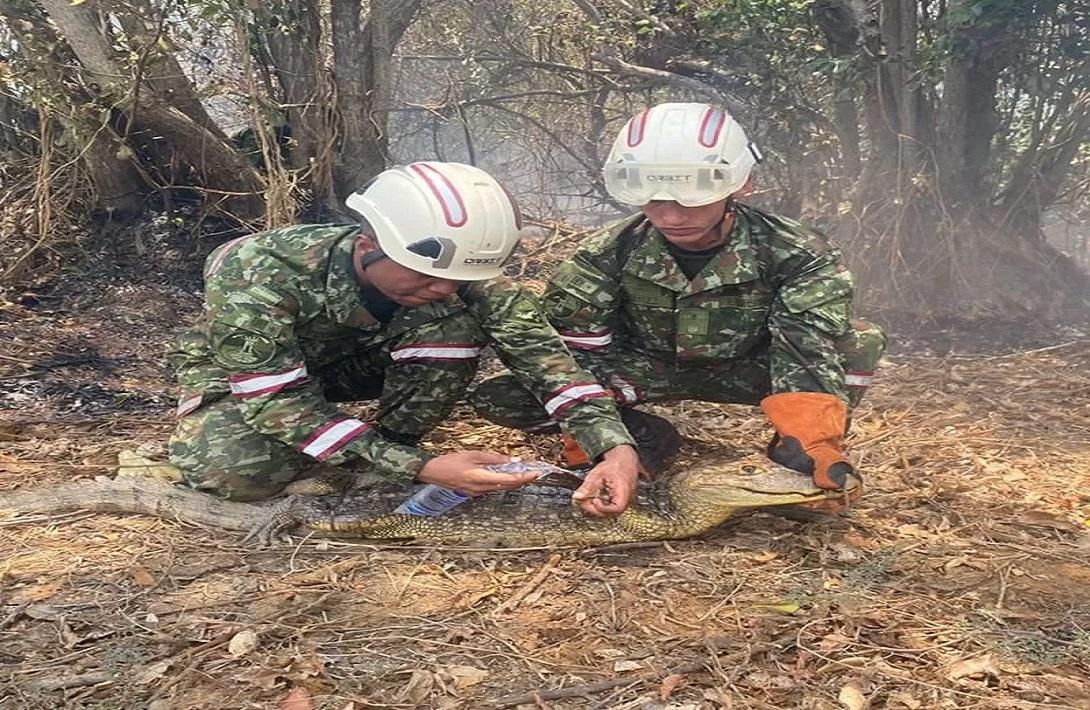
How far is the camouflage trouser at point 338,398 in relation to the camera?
307 centimetres

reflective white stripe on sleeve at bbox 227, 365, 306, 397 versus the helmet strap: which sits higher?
the helmet strap

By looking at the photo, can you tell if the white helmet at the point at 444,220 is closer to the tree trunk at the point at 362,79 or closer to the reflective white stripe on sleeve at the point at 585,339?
the reflective white stripe on sleeve at the point at 585,339

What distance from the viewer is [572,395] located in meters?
2.93

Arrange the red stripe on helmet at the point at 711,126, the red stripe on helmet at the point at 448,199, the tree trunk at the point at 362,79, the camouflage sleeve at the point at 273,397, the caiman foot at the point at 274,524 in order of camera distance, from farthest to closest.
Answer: the tree trunk at the point at 362,79 → the red stripe on helmet at the point at 711,126 → the caiman foot at the point at 274,524 → the camouflage sleeve at the point at 273,397 → the red stripe on helmet at the point at 448,199

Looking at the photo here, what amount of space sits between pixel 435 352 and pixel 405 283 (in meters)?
0.49

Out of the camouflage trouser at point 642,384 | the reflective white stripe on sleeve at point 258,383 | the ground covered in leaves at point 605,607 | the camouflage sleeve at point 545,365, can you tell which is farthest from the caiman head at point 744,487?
the reflective white stripe on sleeve at point 258,383

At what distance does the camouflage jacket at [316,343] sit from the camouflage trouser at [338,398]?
5 centimetres

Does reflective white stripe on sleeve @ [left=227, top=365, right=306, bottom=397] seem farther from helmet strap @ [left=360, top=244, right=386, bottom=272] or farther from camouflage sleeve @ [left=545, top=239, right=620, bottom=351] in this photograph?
camouflage sleeve @ [left=545, top=239, right=620, bottom=351]

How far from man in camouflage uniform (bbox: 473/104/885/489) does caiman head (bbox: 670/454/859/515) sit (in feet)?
0.16

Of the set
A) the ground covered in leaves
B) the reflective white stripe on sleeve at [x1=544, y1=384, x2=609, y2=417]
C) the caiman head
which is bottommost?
the ground covered in leaves

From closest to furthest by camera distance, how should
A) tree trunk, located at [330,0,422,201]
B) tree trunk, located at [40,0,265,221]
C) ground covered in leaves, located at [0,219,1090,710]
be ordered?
ground covered in leaves, located at [0,219,1090,710], tree trunk, located at [40,0,265,221], tree trunk, located at [330,0,422,201]

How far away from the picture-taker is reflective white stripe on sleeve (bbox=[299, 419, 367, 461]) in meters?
2.76

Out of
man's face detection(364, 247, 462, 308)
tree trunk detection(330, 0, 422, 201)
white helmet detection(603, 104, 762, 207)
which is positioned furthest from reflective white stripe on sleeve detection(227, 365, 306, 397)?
tree trunk detection(330, 0, 422, 201)

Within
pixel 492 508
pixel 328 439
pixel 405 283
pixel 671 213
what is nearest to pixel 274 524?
pixel 328 439
